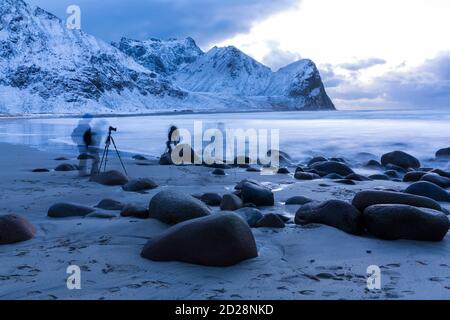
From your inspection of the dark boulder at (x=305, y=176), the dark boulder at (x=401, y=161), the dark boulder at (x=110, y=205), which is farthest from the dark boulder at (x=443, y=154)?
the dark boulder at (x=110, y=205)

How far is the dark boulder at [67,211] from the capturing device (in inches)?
244

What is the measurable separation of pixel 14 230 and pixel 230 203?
299 centimetres

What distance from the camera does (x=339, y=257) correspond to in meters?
4.57

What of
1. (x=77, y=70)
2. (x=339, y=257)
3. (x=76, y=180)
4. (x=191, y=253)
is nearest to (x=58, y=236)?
(x=191, y=253)

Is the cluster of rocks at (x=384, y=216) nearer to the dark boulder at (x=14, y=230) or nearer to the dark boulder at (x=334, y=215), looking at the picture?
the dark boulder at (x=334, y=215)

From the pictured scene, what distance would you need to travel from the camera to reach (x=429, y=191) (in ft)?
26.1

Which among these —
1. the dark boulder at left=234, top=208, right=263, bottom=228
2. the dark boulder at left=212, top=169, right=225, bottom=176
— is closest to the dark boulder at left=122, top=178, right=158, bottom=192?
the dark boulder at left=212, top=169, right=225, bottom=176

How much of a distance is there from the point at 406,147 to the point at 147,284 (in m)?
21.2

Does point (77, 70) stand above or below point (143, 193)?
above

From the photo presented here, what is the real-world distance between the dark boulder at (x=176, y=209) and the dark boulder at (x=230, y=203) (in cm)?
115

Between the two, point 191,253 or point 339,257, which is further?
point 339,257

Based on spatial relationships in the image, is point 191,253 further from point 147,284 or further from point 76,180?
point 76,180

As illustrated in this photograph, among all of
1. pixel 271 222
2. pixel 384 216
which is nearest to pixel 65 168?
pixel 271 222

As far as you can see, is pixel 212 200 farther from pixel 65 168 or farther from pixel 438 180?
pixel 65 168
